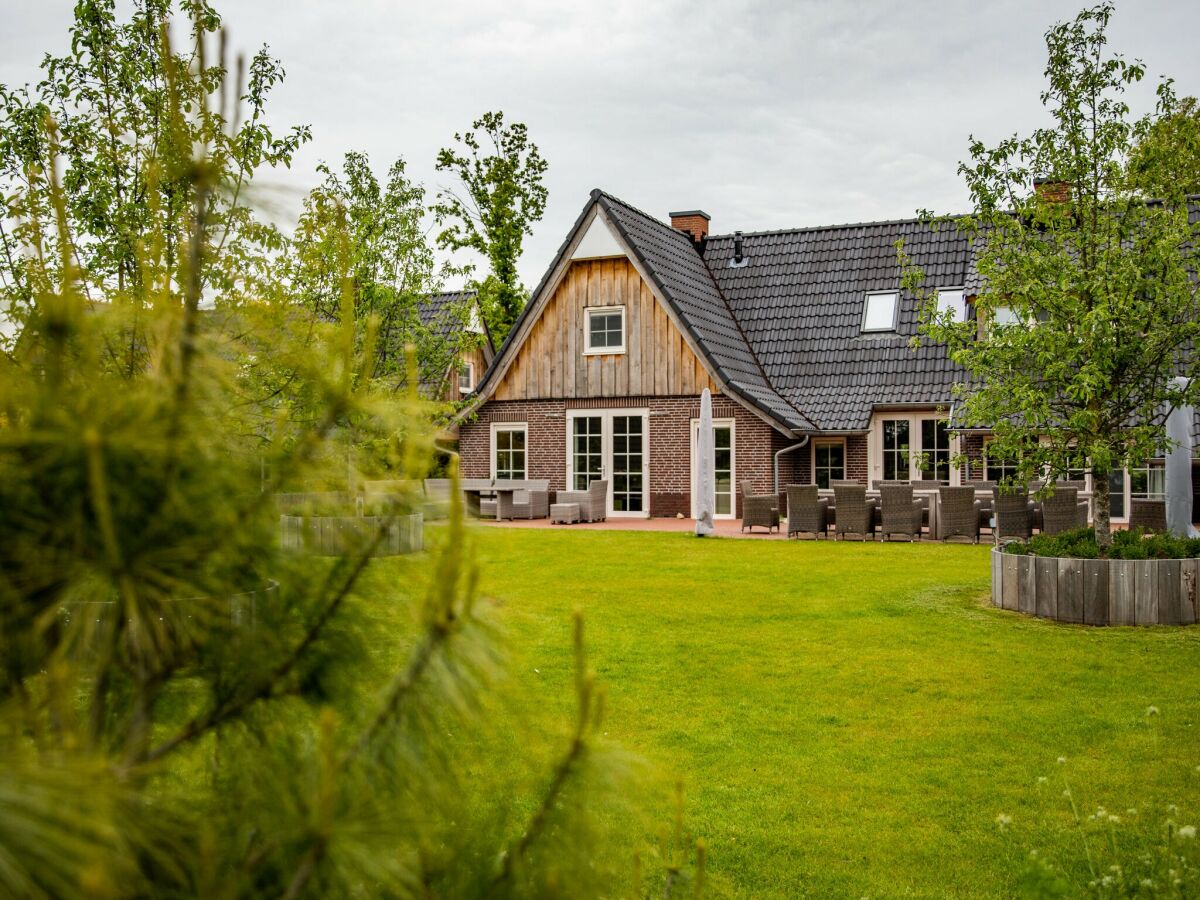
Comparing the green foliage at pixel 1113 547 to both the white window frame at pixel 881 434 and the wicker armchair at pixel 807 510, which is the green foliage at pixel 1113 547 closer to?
the wicker armchair at pixel 807 510

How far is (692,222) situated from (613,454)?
8.34 meters

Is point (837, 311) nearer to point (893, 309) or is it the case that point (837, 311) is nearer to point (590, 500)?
point (893, 309)

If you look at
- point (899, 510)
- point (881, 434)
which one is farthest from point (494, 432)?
point (899, 510)

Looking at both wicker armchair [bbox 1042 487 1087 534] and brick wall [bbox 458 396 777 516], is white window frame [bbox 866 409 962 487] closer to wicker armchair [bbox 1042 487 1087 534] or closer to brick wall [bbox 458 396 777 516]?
brick wall [bbox 458 396 777 516]

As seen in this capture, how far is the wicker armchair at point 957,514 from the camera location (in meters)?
17.6

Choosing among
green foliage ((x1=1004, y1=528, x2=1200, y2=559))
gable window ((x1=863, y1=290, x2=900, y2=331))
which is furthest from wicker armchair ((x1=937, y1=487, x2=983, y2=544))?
gable window ((x1=863, y1=290, x2=900, y2=331))

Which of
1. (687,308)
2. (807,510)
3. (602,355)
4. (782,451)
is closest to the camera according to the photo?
(807,510)

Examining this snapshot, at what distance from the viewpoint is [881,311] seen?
82.2 feet

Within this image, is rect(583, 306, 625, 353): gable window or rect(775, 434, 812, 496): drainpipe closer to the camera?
rect(775, 434, 812, 496): drainpipe

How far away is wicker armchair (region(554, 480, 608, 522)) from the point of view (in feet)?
75.6

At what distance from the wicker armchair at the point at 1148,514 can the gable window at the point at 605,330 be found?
1189 centimetres

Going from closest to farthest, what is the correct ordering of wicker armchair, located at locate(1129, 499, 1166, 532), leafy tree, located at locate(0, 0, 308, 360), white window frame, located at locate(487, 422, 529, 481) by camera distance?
1. leafy tree, located at locate(0, 0, 308, 360)
2. wicker armchair, located at locate(1129, 499, 1166, 532)
3. white window frame, located at locate(487, 422, 529, 481)

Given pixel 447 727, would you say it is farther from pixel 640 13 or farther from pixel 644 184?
pixel 644 184

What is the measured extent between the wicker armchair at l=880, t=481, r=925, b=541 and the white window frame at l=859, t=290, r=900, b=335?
24.8ft
